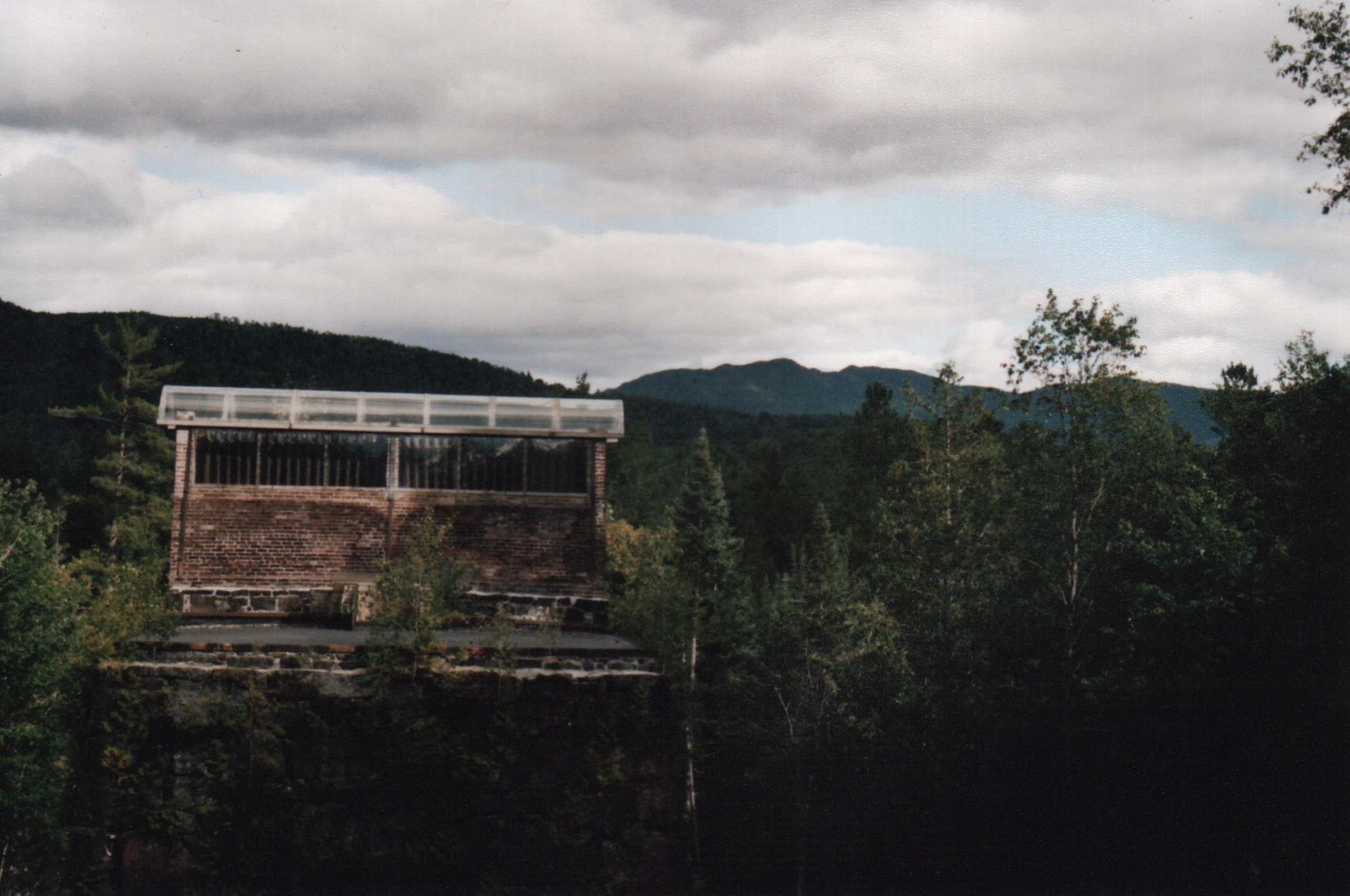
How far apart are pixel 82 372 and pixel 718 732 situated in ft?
324

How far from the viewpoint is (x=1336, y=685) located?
1711 cm

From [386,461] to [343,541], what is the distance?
1861 mm

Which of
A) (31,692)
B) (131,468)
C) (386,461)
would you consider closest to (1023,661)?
(386,461)

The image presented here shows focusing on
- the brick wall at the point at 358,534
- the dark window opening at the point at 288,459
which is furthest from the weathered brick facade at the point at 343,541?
the dark window opening at the point at 288,459

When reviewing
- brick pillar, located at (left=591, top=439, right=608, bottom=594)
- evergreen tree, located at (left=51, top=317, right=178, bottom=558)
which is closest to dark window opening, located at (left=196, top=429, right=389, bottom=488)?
brick pillar, located at (left=591, top=439, right=608, bottom=594)

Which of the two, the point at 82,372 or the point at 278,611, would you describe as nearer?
the point at 278,611

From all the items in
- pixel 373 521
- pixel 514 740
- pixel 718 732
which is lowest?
pixel 718 732

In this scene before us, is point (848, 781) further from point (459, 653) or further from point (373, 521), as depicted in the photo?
point (459, 653)

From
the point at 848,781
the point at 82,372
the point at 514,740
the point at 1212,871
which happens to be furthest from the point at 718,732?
the point at 82,372

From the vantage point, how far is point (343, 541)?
20203 mm

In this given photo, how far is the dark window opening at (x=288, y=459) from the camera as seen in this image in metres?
20.4

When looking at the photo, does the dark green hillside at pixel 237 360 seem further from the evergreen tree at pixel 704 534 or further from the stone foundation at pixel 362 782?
the stone foundation at pixel 362 782

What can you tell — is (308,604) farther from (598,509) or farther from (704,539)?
(704,539)

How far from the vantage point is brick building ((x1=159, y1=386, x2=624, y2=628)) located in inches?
784
